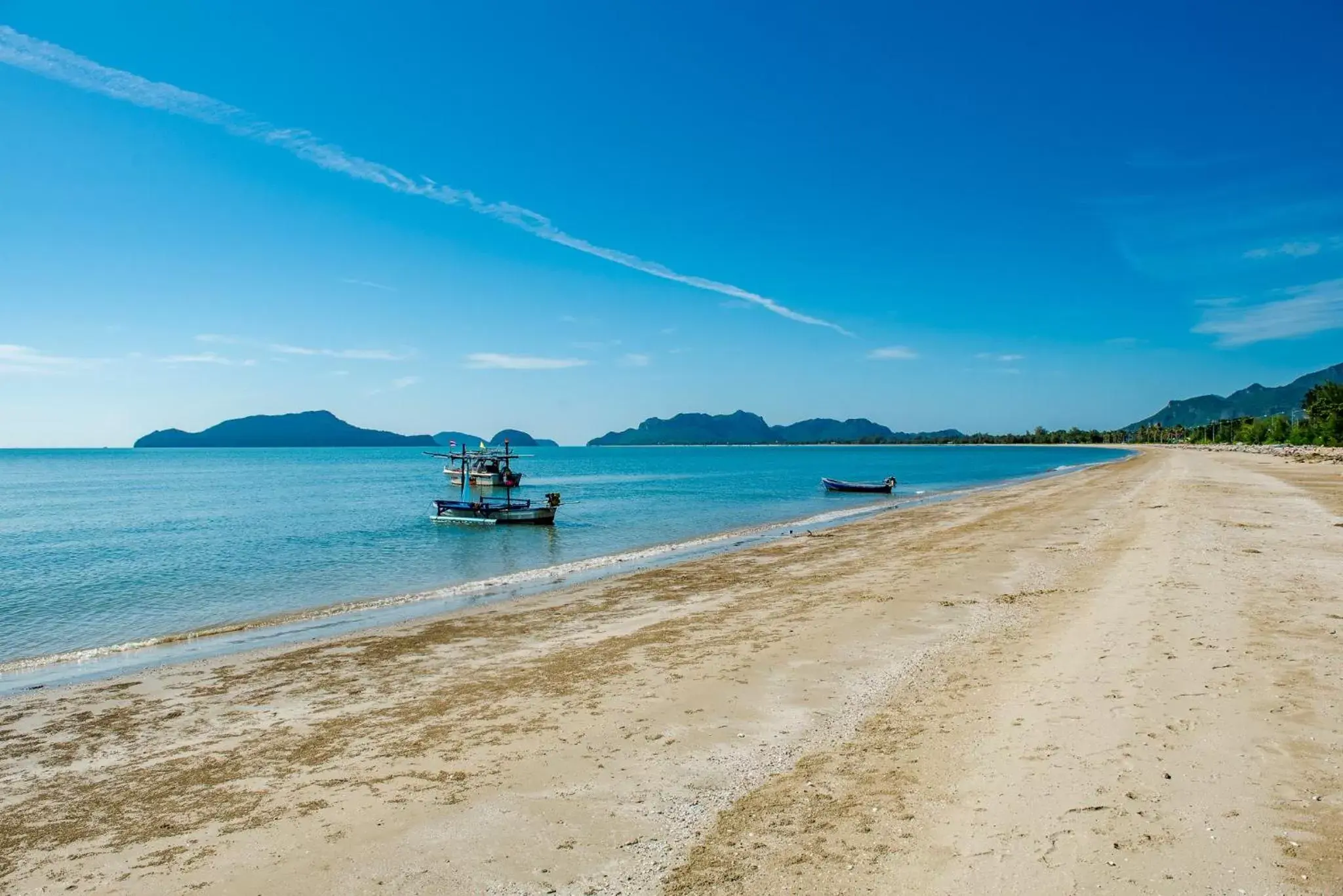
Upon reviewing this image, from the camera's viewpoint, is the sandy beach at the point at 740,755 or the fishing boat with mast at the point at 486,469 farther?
the fishing boat with mast at the point at 486,469

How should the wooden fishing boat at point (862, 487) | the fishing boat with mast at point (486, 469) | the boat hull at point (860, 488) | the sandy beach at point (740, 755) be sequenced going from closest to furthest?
the sandy beach at point (740, 755)
the fishing boat with mast at point (486, 469)
the wooden fishing boat at point (862, 487)
the boat hull at point (860, 488)

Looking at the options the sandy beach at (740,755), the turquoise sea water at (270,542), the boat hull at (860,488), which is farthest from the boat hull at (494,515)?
the boat hull at (860,488)

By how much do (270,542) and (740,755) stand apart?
105 ft

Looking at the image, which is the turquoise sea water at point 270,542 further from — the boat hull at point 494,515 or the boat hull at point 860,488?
the boat hull at point 860,488

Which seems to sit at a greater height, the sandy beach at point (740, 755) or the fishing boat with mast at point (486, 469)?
the fishing boat with mast at point (486, 469)

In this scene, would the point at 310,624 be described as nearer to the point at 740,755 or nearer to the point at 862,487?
the point at 740,755

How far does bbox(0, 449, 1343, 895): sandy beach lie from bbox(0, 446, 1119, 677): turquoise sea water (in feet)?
23.4

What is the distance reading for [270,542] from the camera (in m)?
32.8

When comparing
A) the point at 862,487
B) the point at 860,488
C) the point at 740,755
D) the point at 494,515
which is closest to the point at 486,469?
the point at 494,515

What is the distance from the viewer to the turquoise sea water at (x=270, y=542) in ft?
62.4

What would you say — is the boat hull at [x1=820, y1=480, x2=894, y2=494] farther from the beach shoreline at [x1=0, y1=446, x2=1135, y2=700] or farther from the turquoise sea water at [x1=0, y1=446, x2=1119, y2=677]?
the beach shoreline at [x1=0, y1=446, x2=1135, y2=700]

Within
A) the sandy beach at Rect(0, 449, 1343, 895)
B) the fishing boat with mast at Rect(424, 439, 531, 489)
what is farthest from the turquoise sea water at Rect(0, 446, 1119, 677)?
the sandy beach at Rect(0, 449, 1343, 895)

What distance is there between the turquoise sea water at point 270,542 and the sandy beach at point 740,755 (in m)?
7.14

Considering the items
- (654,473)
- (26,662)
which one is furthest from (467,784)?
(654,473)
